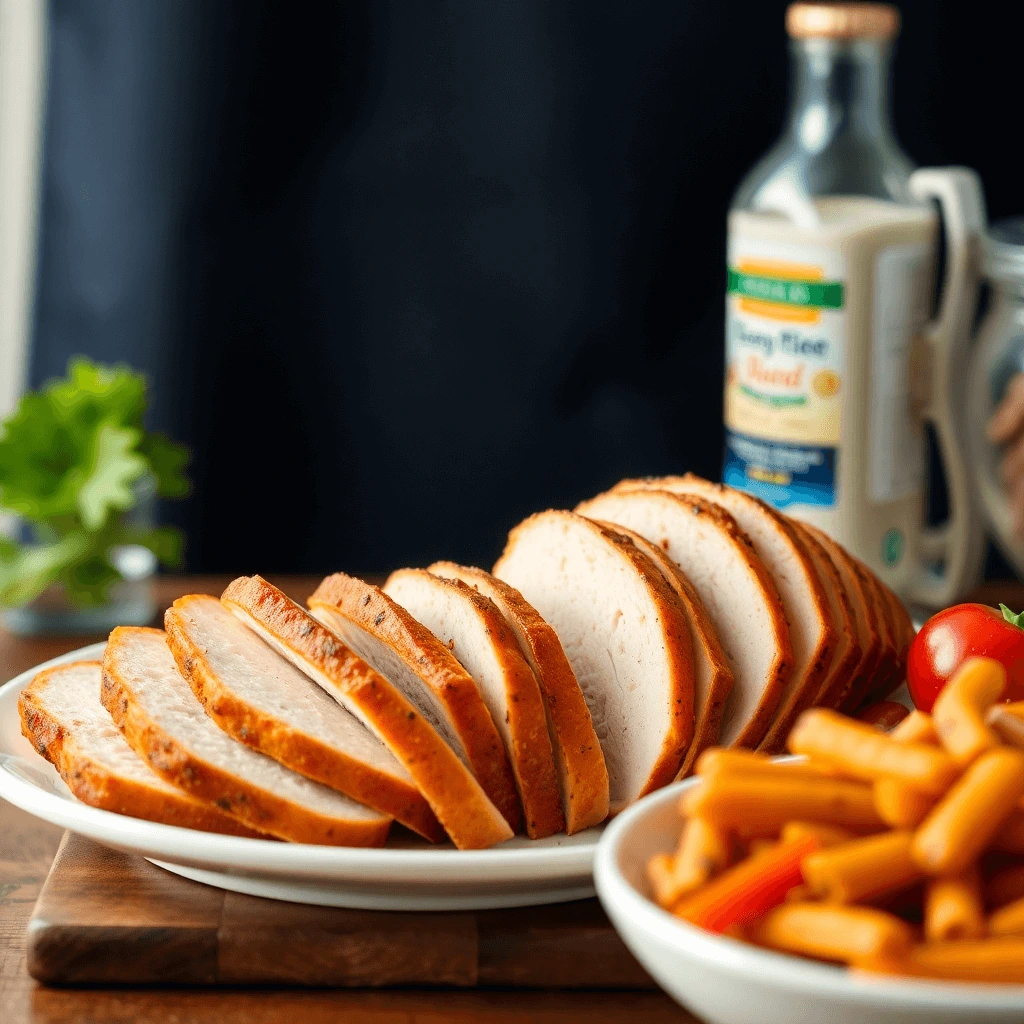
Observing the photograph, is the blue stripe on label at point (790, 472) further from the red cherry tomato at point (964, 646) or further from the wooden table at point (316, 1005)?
the wooden table at point (316, 1005)

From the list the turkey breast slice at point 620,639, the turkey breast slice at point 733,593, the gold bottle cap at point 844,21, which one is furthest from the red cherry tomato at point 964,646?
the gold bottle cap at point 844,21

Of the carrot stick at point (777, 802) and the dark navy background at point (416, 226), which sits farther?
the dark navy background at point (416, 226)

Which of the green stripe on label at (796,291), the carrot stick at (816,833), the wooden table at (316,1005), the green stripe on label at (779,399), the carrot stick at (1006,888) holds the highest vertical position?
the green stripe on label at (796,291)

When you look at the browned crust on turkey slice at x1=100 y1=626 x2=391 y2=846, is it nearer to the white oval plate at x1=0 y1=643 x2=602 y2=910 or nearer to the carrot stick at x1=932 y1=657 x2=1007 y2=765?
the white oval plate at x1=0 y1=643 x2=602 y2=910

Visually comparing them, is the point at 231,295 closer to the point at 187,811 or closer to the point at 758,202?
the point at 758,202

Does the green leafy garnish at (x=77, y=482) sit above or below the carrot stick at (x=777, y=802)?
below

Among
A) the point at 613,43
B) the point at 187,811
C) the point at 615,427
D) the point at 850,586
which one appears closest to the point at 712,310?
the point at 615,427

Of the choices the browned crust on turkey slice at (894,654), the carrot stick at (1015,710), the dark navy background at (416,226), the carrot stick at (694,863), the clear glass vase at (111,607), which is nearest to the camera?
the carrot stick at (694,863)

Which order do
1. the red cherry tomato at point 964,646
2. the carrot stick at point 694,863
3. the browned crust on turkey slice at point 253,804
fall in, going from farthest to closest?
1. the red cherry tomato at point 964,646
2. the browned crust on turkey slice at point 253,804
3. the carrot stick at point 694,863
